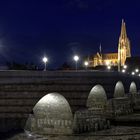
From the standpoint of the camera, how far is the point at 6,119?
21734mm

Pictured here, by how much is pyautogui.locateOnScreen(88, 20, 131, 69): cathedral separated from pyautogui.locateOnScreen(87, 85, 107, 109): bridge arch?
94958 millimetres

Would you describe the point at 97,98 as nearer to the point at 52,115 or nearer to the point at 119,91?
the point at 119,91

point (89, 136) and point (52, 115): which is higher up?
point (52, 115)

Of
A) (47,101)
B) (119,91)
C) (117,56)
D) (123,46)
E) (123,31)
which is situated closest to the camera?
(47,101)

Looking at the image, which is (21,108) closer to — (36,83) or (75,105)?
(36,83)

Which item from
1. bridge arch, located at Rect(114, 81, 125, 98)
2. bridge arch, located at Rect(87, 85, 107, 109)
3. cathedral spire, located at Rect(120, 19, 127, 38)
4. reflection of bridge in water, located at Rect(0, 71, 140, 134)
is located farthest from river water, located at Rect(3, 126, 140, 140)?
cathedral spire, located at Rect(120, 19, 127, 38)

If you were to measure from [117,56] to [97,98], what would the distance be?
10906cm

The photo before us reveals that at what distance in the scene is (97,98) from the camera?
110ft

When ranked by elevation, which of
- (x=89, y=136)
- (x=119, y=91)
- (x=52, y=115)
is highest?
(x=119, y=91)

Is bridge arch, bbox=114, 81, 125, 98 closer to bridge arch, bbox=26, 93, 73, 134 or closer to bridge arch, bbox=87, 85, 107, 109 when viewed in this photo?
bridge arch, bbox=87, 85, 107, 109

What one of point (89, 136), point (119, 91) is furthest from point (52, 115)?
point (119, 91)

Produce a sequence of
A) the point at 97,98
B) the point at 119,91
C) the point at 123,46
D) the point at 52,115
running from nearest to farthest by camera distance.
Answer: the point at 52,115
the point at 97,98
the point at 119,91
the point at 123,46

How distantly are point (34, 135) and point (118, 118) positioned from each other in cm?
1521

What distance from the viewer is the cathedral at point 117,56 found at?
132 meters
